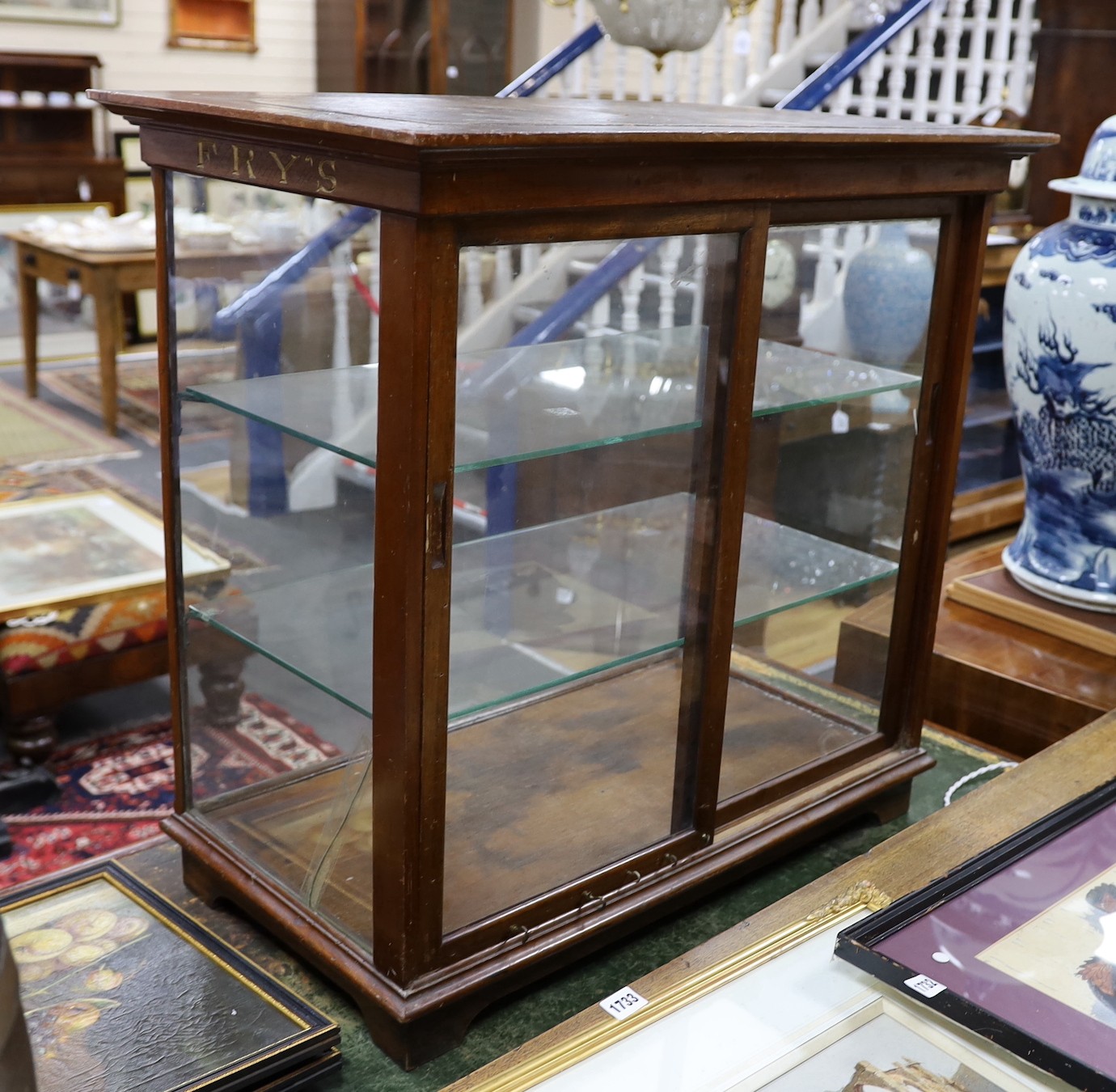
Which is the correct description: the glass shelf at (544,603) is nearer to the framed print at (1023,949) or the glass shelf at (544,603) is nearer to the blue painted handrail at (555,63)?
the framed print at (1023,949)

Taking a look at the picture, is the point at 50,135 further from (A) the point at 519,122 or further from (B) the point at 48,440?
(A) the point at 519,122

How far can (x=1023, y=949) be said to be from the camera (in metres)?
1.38

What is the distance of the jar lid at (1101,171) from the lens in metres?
2.39

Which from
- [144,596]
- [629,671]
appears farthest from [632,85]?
[629,671]

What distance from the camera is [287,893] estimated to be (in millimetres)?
1641

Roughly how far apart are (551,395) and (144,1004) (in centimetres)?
88

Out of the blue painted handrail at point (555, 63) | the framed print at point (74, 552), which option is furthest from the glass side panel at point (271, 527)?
the blue painted handrail at point (555, 63)

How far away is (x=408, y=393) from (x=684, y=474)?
52 centimetres

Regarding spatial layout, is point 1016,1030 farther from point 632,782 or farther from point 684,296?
point 684,296

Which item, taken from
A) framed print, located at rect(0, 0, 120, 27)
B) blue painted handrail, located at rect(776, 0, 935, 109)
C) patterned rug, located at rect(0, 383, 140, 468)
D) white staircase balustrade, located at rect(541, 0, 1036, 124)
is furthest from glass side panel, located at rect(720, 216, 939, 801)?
framed print, located at rect(0, 0, 120, 27)

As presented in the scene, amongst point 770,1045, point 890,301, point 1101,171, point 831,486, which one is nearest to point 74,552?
point 831,486

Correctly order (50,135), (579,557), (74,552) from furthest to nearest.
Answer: (50,135)
(74,552)
(579,557)

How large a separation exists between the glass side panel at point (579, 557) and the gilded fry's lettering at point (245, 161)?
0.92 ft

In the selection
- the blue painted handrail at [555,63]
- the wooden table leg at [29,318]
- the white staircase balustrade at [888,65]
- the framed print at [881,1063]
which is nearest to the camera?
the framed print at [881,1063]
